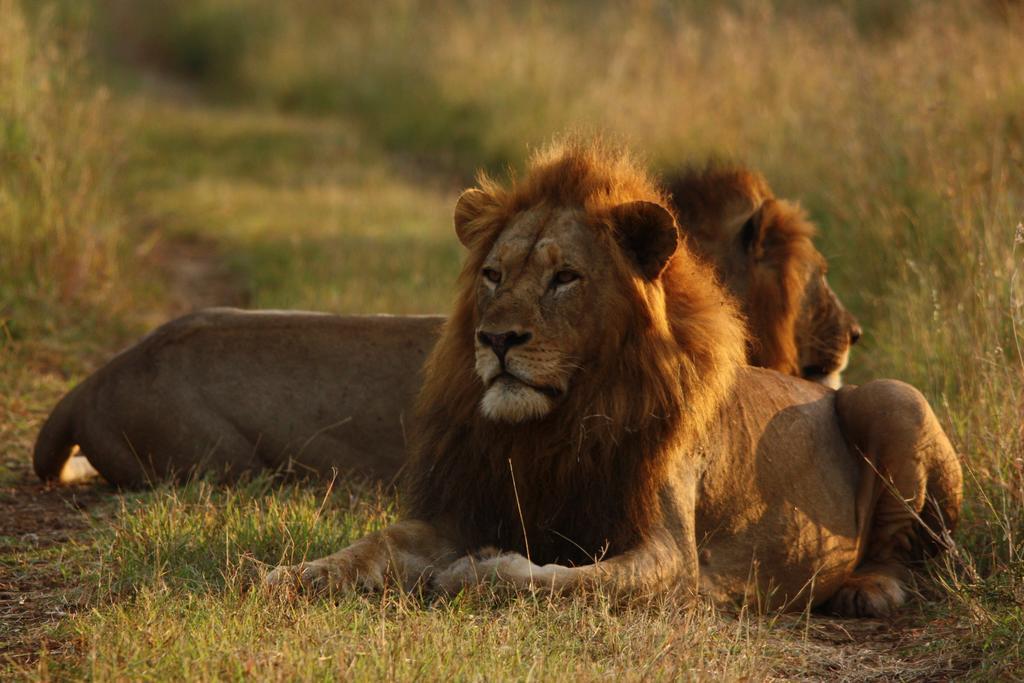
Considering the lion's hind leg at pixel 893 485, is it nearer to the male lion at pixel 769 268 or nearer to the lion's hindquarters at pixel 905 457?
the lion's hindquarters at pixel 905 457

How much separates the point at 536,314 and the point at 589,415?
330 mm

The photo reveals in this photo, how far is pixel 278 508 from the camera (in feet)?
16.2

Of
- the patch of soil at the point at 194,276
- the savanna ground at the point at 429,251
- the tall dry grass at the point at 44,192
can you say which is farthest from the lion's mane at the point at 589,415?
the patch of soil at the point at 194,276

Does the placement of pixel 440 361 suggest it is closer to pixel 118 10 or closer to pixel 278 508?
pixel 278 508

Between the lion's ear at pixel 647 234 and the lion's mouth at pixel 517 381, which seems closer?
the lion's mouth at pixel 517 381

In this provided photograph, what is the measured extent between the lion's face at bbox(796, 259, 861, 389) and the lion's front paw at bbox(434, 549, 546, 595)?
7.33 ft

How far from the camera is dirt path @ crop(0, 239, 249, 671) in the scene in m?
3.87

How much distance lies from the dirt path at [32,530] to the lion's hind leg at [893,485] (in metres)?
2.60

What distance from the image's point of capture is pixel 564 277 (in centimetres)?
412

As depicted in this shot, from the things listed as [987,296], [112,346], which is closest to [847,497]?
[987,296]

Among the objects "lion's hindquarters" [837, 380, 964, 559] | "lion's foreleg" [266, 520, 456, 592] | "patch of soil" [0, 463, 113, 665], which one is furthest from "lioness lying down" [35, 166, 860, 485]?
"lion's foreleg" [266, 520, 456, 592]

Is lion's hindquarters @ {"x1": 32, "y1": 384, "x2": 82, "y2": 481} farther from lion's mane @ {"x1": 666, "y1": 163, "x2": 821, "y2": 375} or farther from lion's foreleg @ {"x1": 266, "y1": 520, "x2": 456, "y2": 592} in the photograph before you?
lion's mane @ {"x1": 666, "y1": 163, "x2": 821, "y2": 375}

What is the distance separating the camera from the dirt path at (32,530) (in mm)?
3867

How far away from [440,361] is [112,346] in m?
3.80
